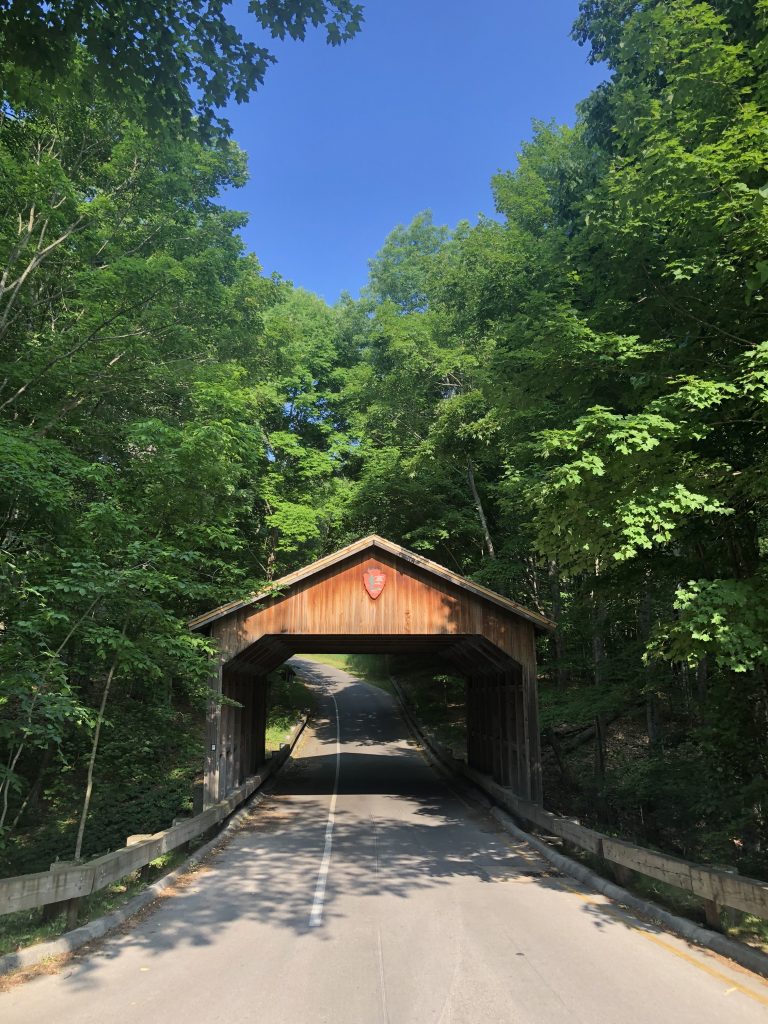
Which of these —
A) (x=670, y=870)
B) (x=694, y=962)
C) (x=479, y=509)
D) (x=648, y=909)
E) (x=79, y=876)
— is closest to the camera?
(x=694, y=962)

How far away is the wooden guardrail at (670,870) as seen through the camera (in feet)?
16.2

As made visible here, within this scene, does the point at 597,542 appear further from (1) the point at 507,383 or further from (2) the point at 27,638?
(2) the point at 27,638

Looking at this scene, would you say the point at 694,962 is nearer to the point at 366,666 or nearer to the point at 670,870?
the point at 670,870

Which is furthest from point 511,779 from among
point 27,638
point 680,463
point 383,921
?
point 27,638

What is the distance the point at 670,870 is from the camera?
233 inches

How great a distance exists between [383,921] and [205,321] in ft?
42.3

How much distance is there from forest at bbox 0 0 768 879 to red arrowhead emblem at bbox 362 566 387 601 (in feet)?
8.14

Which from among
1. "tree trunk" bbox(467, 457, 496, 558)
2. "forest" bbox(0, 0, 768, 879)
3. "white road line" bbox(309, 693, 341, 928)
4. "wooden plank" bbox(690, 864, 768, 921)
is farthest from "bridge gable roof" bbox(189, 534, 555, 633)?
"tree trunk" bbox(467, 457, 496, 558)

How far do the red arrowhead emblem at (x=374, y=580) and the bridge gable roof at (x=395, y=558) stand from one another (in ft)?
1.24

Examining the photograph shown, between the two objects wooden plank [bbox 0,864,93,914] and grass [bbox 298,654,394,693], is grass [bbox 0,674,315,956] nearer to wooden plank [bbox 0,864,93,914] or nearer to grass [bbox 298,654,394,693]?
wooden plank [bbox 0,864,93,914]

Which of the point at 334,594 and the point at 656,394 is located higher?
the point at 656,394

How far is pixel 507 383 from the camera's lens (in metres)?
9.07

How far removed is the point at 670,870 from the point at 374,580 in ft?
26.2

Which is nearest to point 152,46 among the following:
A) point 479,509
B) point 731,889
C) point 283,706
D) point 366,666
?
point 731,889
